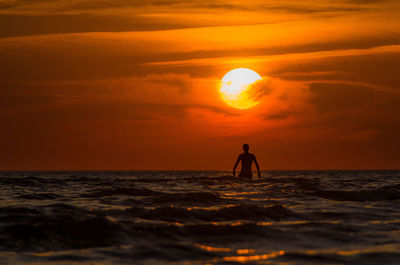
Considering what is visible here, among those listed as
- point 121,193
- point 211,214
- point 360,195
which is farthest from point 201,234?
point 360,195

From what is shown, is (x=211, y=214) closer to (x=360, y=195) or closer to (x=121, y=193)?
(x=121, y=193)

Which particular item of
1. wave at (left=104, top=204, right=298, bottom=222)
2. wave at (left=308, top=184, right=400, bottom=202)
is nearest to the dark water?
wave at (left=104, top=204, right=298, bottom=222)

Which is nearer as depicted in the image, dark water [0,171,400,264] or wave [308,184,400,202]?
dark water [0,171,400,264]

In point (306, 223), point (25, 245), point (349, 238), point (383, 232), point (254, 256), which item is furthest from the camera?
point (306, 223)

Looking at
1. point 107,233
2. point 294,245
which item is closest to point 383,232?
point 294,245

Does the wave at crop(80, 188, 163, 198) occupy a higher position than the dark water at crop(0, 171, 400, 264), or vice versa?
the wave at crop(80, 188, 163, 198)

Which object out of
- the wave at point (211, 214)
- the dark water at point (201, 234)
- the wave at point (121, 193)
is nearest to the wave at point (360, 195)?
the dark water at point (201, 234)

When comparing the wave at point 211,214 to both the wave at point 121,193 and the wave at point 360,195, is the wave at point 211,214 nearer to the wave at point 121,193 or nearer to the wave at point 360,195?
the wave at point 360,195

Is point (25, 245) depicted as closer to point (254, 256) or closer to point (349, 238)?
point (254, 256)

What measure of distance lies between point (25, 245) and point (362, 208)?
336 inches

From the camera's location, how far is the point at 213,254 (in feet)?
24.3

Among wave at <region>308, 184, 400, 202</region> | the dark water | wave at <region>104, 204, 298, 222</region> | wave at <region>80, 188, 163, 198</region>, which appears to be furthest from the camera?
wave at <region>80, 188, 163, 198</region>

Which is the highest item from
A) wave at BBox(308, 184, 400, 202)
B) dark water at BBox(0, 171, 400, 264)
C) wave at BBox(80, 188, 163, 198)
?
wave at BBox(80, 188, 163, 198)

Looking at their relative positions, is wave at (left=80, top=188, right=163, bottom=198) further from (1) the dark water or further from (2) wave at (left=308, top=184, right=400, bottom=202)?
(2) wave at (left=308, top=184, right=400, bottom=202)
